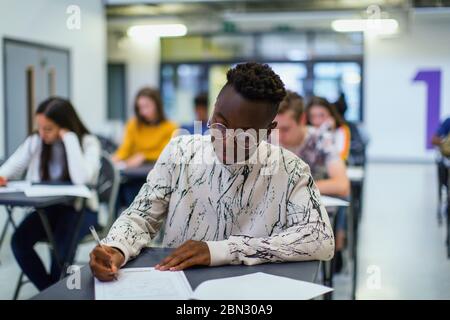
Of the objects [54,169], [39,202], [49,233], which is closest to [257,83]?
[39,202]

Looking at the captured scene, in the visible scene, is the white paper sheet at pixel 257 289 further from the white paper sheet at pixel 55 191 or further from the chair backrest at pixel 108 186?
the chair backrest at pixel 108 186

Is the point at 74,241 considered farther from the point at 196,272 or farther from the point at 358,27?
the point at 358,27

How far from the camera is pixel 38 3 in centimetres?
270

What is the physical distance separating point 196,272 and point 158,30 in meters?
7.92

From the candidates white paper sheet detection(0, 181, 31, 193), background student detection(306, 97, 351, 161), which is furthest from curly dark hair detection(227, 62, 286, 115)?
background student detection(306, 97, 351, 161)

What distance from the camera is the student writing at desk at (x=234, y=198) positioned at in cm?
128

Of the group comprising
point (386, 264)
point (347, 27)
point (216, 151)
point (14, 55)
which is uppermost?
point (347, 27)

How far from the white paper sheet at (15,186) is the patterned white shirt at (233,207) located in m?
1.42

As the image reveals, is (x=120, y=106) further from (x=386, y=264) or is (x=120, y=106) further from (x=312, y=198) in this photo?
(x=312, y=198)

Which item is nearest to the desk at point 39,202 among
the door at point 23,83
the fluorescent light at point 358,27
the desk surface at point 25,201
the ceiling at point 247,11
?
the desk surface at point 25,201

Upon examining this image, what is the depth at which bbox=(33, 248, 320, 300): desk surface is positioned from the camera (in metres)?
1.07

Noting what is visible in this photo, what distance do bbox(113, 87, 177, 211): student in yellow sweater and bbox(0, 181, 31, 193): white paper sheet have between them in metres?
1.49

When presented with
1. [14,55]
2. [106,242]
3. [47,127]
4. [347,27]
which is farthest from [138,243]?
[347,27]

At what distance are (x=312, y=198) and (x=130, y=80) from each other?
31.7 ft
